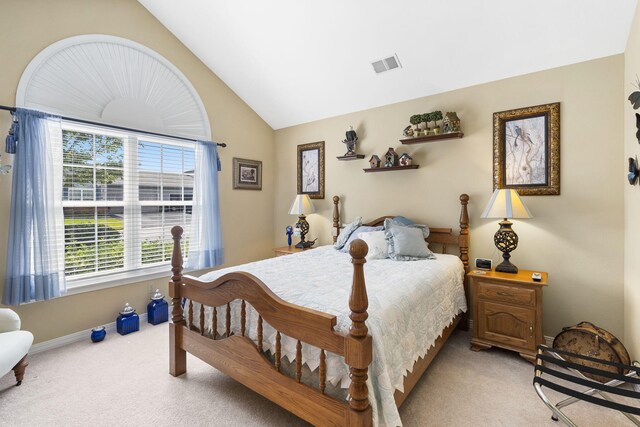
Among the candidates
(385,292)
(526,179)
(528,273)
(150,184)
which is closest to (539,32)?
(526,179)

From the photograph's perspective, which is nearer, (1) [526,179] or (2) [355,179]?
(1) [526,179]

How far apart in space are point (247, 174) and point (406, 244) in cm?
268

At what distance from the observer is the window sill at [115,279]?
296 cm

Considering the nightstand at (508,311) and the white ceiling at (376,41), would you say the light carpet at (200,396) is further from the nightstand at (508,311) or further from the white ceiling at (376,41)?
the white ceiling at (376,41)

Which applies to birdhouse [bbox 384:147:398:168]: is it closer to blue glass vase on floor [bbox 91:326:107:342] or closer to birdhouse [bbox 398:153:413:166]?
birdhouse [bbox 398:153:413:166]

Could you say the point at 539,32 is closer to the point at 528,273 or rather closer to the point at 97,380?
the point at 528,273

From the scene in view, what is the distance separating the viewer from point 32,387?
2.19 meters

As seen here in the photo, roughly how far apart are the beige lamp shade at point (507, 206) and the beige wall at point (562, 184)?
0.34 meters

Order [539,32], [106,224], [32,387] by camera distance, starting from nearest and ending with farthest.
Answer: [32,387], [539,32], [106,224]

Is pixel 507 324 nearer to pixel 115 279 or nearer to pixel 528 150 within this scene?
pixel 528 150

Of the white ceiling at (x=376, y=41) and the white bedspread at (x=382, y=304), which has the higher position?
the white ceiling at (x=376, y=41)

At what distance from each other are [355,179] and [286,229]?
4.39 ft

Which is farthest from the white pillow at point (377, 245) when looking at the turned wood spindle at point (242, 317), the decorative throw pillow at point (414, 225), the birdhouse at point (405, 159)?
the turned wood spindle at point (242, 317)

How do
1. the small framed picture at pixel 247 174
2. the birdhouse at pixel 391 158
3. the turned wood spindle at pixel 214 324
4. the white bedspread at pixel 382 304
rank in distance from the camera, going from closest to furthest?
the white bedspread at pixel 382 304 → the turned wood spindle at pixel 214 324 → the birdhouse at pixel 391 158 → the small framed picture at pixel 247 174
